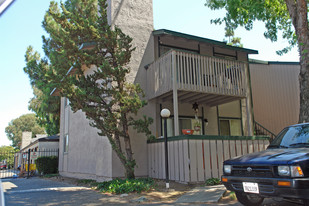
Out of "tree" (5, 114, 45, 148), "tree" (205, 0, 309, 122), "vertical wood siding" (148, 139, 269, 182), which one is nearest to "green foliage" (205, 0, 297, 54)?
"tree" (205, 0, 309, 122)

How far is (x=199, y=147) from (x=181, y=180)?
1286 millimetres

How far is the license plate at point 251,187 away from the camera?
15.4ft

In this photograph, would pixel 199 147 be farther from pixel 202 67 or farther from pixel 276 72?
pixel 276 72

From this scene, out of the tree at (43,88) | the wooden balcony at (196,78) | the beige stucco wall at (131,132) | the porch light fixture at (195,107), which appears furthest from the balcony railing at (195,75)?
the tree at (43,88)

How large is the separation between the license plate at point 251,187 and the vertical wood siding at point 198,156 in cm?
410

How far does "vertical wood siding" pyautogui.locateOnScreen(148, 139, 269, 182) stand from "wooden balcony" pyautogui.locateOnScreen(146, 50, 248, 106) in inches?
90.2

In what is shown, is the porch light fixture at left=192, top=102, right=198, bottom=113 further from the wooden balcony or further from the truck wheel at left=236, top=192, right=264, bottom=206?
the truck wheel at left=236, top=192, right=264, bottom=206

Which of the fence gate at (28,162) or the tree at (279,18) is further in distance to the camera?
the fence gate at (28,162)

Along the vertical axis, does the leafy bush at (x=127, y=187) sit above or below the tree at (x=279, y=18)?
below

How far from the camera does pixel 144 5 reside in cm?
1330

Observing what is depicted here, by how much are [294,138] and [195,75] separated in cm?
647

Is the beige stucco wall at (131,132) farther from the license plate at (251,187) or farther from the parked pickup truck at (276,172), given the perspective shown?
the license plate at (251,187)

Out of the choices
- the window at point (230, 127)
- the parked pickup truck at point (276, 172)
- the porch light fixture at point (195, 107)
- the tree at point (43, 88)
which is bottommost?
the parked pickup truck at point (276, 172)

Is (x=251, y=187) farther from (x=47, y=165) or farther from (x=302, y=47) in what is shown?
(x=47, y=165)
